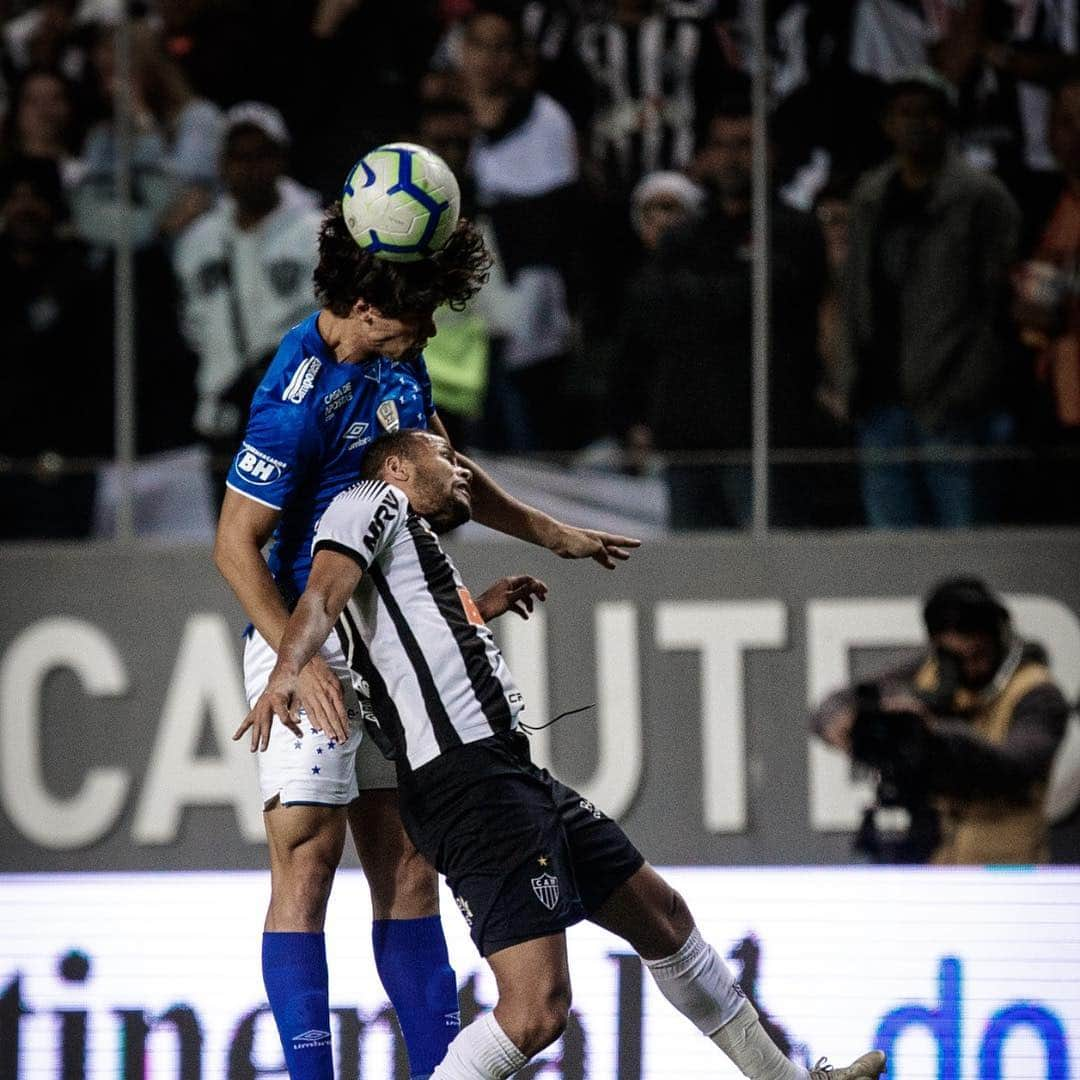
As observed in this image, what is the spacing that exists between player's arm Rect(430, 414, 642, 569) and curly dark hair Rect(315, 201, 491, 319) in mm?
371

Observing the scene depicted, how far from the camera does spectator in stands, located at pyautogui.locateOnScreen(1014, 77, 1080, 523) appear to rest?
271 inches

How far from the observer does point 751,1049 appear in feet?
12.1

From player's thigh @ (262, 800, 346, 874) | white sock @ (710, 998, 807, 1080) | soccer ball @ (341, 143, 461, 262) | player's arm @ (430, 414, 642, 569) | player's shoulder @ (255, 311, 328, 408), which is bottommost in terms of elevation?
white sock @ (710, 998, 807, 1080)

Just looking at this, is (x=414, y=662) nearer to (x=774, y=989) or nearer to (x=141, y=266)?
(x=774, y=989)

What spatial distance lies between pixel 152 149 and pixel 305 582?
3845 mm

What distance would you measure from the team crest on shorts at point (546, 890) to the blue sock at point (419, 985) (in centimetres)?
42

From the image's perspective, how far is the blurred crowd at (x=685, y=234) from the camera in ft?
22.6

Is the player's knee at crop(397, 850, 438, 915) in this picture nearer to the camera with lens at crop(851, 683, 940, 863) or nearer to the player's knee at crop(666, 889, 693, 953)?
the player's knee at crop(666, 889, 693, 953)

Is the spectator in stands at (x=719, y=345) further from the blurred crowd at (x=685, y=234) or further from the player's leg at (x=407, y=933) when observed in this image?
the player's leg at (x=407, y=933)

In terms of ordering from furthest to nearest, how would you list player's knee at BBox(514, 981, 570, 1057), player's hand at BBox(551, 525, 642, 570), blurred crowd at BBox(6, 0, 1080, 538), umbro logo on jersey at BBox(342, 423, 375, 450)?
blurred crowd at BBox(6, 0, 1080, 538) → player's hand at BBox(551, 525, 642, 570) → umbro logo on jersey at BBox(342, 423, 375, 450) → player's knee at BBox(514, 981, 570, 1057)

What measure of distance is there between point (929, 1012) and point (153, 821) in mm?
3731

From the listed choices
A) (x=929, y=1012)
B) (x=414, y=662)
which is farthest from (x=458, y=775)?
(x=929, y=1012)

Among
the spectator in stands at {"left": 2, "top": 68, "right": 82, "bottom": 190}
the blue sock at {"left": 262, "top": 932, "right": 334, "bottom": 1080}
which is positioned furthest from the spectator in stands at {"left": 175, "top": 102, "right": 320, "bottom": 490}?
the blue sock at {"left": 262, "top": 932, "right": 334, "bottom": 1080}

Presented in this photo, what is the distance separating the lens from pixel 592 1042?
420 centimetres
